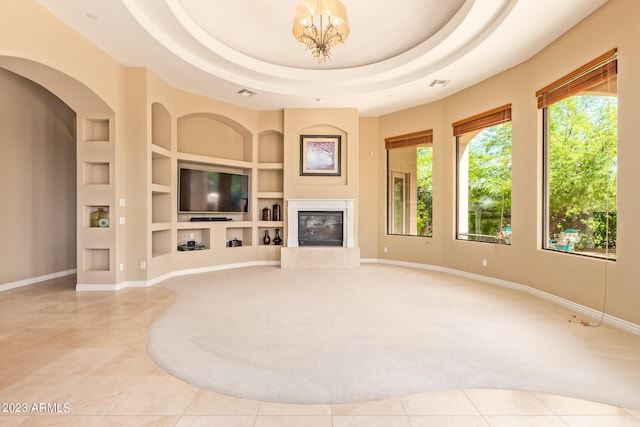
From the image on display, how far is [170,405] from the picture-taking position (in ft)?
6.41

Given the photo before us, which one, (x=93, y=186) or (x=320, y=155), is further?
(x=320, y=155)

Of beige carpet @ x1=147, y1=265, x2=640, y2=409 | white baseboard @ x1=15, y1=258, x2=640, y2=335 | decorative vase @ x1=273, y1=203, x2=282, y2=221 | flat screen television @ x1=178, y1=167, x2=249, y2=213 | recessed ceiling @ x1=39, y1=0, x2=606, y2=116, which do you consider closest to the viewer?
beige carpet @ x1=147, y1=265, x2=640, y2=409

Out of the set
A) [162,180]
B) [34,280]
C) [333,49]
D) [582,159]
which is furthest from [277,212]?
[582,159]

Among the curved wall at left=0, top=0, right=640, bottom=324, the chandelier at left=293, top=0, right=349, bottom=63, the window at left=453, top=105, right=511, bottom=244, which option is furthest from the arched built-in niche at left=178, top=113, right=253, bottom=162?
the window at left=453, top=105, right=511, bottom=244

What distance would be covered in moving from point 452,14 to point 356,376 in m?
4.33

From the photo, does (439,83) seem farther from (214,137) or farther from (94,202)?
(94,202)

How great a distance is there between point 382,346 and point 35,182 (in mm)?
6191

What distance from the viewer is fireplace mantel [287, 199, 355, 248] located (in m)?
6.94

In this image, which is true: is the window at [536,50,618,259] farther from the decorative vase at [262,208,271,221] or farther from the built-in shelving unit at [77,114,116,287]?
the built-in shelving unit at [77,114,116,287]

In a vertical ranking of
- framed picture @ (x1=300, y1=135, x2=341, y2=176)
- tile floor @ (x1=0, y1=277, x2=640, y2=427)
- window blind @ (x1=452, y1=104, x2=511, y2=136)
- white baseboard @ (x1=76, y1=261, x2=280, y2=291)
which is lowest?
tile floor @ (x1=0, y1=277, x2=640, y2=427)

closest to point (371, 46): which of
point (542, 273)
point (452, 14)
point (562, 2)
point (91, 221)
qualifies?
point (452, 14)

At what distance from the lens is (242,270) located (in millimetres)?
6461

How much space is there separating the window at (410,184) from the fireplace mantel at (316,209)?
104 cm

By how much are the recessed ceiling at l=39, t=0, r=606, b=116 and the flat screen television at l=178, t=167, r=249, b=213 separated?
159 centimetres
